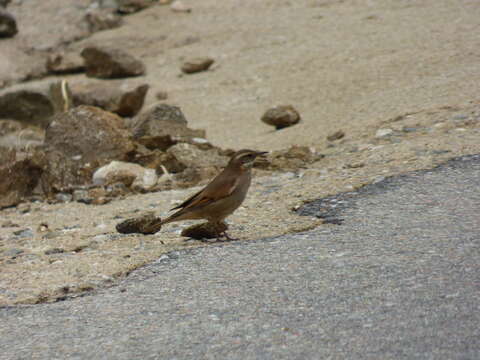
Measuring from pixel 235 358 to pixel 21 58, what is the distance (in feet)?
39.2

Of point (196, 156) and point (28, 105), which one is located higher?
point (196, 156)

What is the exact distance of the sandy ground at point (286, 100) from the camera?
217 inches

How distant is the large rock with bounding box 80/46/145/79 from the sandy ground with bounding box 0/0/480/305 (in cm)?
30

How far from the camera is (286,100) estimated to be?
1040 cm

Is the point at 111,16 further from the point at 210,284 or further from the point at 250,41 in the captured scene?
the point at 210,284

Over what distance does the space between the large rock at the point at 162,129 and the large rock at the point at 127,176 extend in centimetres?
68

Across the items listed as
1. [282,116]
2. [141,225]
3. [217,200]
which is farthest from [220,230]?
[282,116]

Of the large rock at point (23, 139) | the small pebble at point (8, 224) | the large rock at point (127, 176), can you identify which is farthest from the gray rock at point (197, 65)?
the small pebble at point (8, 224)

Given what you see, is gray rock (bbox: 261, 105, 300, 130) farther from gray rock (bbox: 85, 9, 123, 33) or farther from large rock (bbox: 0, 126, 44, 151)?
gray rock (bbox: 85, 9, 123, 33)

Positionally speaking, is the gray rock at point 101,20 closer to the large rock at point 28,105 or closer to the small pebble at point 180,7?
the small pebble at point 180,7

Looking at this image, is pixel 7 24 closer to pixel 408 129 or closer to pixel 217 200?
pixel 408 129

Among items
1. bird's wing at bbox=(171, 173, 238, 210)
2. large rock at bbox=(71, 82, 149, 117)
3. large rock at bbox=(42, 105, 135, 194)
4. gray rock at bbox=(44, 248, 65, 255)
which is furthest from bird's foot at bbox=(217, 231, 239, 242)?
large rock at bbox=(71, 82, 149, 117)

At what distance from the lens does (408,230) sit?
4941 millimetres

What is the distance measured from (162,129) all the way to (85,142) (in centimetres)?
89
